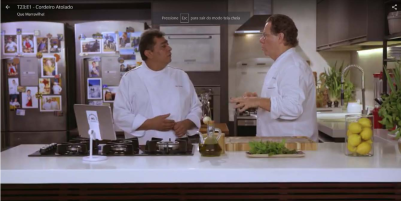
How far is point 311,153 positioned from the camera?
2.35 meters

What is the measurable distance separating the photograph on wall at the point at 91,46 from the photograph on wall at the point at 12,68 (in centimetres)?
81

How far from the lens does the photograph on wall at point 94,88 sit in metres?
5.75

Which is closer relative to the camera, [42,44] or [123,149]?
[123,149]

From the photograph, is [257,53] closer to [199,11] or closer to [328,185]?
[199,11]

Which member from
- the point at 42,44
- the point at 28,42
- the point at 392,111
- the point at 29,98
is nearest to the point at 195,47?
the point at 42,44

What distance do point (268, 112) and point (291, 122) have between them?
16 cm

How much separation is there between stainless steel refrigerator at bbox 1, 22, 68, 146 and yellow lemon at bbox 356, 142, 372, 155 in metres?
4.23

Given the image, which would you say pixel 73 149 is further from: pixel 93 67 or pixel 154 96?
pixel 93 67

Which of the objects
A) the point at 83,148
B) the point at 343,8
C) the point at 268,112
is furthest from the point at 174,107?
the point at 343,8

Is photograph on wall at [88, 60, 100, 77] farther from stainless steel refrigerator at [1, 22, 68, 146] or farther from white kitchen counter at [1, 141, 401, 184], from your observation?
white kitchen counter at [1, 141, 401, 184]

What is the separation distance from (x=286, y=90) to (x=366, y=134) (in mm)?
685

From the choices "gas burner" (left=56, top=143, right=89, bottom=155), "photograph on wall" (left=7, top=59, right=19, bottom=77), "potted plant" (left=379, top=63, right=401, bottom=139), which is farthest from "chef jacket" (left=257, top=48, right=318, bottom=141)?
"photograph on wall" (left=7, top=59, right=19, bottom=77)

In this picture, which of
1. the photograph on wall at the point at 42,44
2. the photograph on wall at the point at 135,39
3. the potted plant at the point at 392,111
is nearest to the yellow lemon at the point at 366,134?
the potted plant at the point at 392,111

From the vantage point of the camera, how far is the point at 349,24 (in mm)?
4785
